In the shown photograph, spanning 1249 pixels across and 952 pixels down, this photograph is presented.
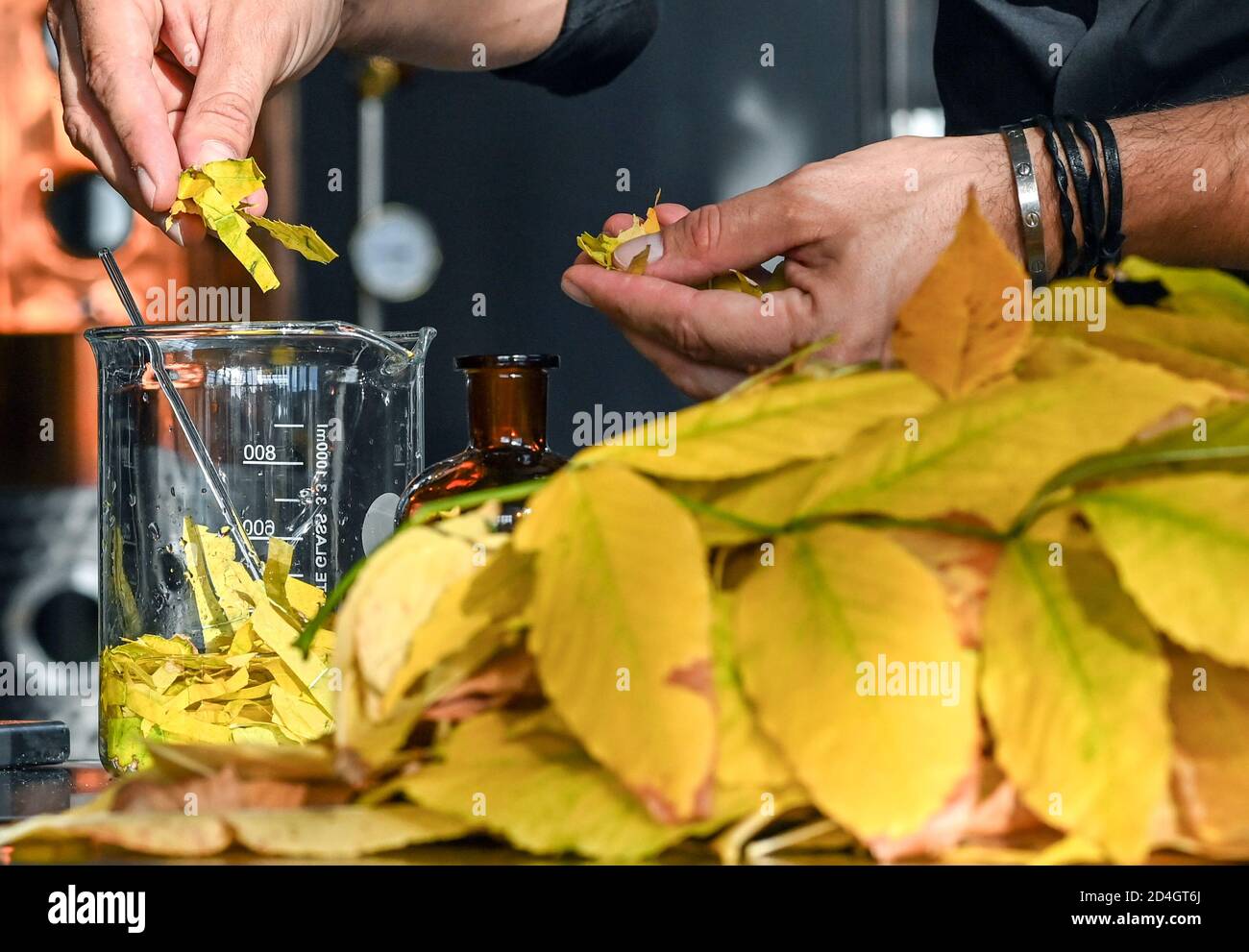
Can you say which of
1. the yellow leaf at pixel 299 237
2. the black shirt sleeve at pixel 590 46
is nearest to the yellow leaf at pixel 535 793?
the yellow leaf at pixel 299 237

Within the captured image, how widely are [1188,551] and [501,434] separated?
322 millimetres

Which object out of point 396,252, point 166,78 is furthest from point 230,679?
point 396,252

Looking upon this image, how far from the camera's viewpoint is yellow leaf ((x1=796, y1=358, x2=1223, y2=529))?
0.68 ft

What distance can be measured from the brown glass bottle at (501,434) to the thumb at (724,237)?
13 cm

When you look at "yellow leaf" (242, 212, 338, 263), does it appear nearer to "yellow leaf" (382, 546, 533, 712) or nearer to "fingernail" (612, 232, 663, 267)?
"fingernail" (612, 232, 663, 267)

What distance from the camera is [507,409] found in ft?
1.56

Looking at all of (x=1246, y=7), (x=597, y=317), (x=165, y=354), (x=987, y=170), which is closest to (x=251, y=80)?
(x=165, y=354)

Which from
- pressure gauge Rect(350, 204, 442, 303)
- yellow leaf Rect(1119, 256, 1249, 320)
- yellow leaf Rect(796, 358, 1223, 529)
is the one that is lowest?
yellow leaf Rect(796, 358, 1223, 529)

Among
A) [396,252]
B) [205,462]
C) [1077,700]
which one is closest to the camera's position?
[1077,700]

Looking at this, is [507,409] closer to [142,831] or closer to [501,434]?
[501,434]

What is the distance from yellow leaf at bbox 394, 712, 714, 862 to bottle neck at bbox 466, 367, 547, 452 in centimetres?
27

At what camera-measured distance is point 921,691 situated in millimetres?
196

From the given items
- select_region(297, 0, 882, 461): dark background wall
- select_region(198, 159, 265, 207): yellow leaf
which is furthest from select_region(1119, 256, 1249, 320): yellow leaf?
select_region(297, 0, 882, 461): dark background wall

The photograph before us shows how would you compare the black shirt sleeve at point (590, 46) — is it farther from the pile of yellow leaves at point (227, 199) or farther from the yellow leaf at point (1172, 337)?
the yellow leaf at point (1172, 337)
